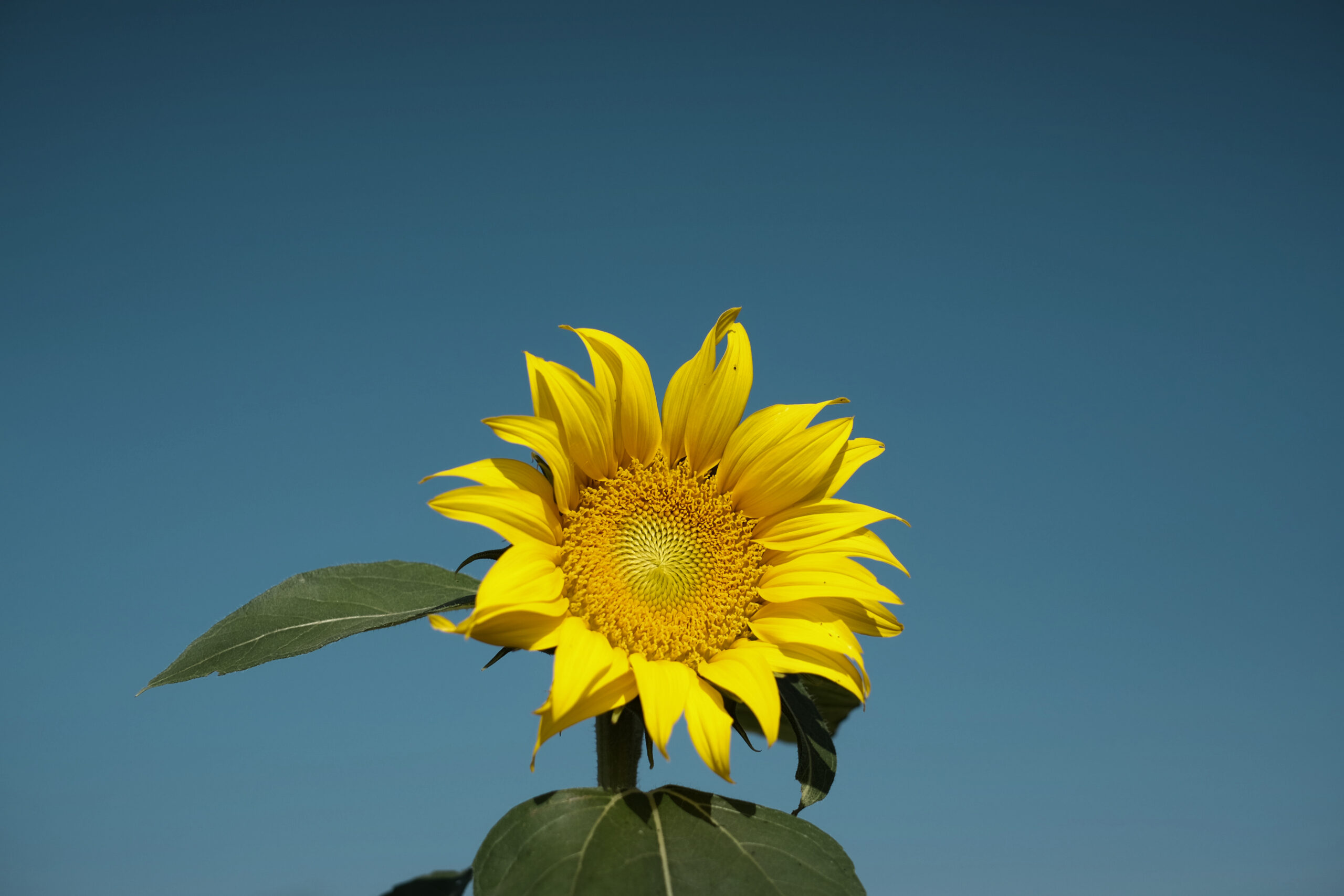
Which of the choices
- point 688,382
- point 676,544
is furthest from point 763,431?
point 676,544

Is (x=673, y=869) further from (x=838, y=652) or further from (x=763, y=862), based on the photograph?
(x=838, y=652)

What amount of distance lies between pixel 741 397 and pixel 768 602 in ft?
1.95

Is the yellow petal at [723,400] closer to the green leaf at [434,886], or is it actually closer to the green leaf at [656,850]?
the green leaf at [656,850]

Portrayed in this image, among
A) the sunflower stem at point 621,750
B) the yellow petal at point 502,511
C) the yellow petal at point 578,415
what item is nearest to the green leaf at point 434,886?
the sunflower stem at point 621,750

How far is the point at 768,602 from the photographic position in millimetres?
2648

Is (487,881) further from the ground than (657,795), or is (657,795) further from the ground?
(657,795)

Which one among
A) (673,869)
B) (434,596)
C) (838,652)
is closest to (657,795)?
(673,869)

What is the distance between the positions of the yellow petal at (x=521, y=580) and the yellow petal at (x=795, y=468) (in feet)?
2.29

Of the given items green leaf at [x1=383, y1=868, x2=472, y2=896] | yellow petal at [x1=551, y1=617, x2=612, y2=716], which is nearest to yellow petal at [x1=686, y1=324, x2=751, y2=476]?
yellow petal at [x1=551, y1=617, x2=612, y2=716]

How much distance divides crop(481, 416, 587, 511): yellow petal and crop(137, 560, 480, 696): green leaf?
1.23 ft

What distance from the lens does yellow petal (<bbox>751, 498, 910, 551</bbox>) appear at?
2.62 m

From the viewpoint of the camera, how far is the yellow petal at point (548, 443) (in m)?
2.33

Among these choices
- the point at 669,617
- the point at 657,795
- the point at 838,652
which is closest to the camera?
the point at 657,795

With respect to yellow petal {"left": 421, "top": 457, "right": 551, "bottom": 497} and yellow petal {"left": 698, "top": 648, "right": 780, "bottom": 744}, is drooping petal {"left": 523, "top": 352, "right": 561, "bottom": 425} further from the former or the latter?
yellow petal {"left": 698, "top": 648, "right": 780, "bottom": 744}
